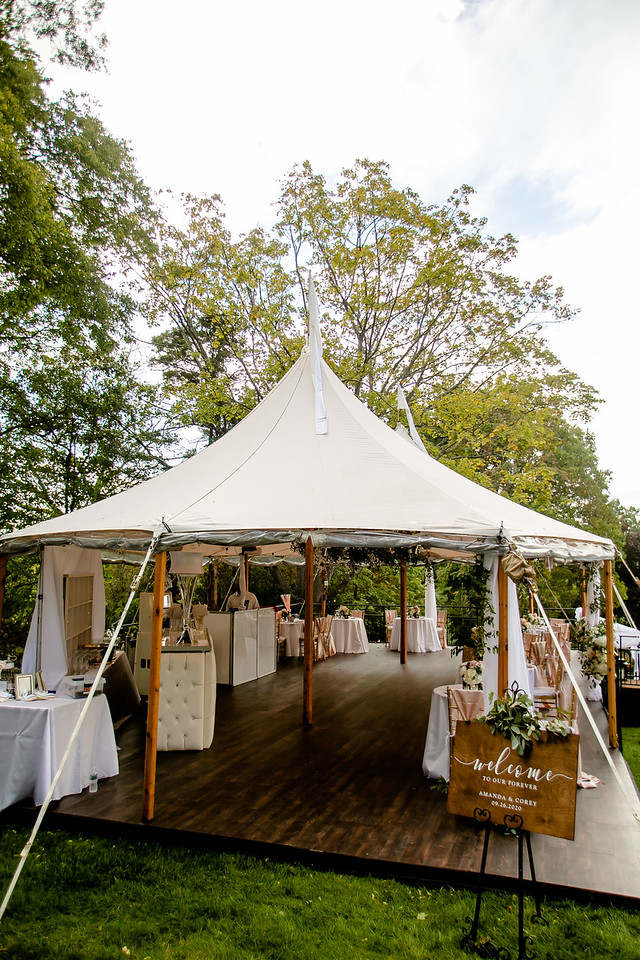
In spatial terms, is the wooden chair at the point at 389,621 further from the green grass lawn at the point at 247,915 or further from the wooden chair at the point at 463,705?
the green grass lawn at the point at 247,915

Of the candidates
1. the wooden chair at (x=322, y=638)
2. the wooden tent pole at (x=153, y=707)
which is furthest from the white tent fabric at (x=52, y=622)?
the wooden chair at (x=322, y=638)

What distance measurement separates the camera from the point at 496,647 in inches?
173

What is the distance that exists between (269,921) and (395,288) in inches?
463

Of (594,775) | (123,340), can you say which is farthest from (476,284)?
(594,775)

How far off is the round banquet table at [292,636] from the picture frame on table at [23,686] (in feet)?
25.4

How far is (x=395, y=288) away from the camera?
12.5m

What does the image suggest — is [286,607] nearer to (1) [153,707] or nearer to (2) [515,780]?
(1) [153,707]

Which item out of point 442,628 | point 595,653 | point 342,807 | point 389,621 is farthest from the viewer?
point 442,628

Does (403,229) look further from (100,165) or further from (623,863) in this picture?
(623,863)

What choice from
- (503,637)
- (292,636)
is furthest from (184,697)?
(292,636)

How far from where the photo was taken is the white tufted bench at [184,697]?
18.1 ft

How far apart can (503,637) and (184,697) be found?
3.21 m

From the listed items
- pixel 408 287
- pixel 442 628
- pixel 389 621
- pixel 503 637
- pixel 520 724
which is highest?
pixel 408 287

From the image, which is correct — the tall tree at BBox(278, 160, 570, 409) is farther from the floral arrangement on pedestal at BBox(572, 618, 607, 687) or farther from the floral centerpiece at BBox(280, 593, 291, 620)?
the floral arrangement on pedestal at BBox(572, 618, 607, 687)
